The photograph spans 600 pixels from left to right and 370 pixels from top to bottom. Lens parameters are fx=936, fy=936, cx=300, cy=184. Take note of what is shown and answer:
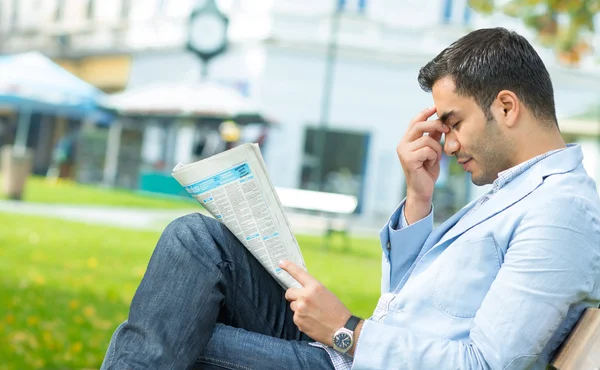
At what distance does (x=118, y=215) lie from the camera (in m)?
13.2

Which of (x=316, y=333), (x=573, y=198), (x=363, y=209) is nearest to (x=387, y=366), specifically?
(x=316, y=333)

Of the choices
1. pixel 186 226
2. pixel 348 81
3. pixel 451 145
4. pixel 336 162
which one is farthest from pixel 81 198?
pixel 451 145

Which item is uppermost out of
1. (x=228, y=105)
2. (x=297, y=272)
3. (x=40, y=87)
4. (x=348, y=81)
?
(x=348, y=81)

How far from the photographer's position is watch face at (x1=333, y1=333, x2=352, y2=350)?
6.13 ft

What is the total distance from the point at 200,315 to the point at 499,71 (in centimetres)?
79

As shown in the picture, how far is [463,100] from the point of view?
199 cm

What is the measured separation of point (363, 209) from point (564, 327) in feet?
58.3

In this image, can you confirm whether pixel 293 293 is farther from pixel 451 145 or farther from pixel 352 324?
pixel 451 145

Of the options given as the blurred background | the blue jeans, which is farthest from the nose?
the blurred background

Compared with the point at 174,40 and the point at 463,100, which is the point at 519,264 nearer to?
the point at 463,100

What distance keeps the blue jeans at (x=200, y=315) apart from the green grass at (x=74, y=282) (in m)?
2.46

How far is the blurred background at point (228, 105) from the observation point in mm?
13725

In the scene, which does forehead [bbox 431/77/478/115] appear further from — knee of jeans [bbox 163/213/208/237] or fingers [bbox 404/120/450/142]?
knee of jeans [bbox 163/213/208/237]

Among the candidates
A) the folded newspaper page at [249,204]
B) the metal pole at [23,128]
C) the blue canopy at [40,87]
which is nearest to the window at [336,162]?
the blue canopy at [40,87]
